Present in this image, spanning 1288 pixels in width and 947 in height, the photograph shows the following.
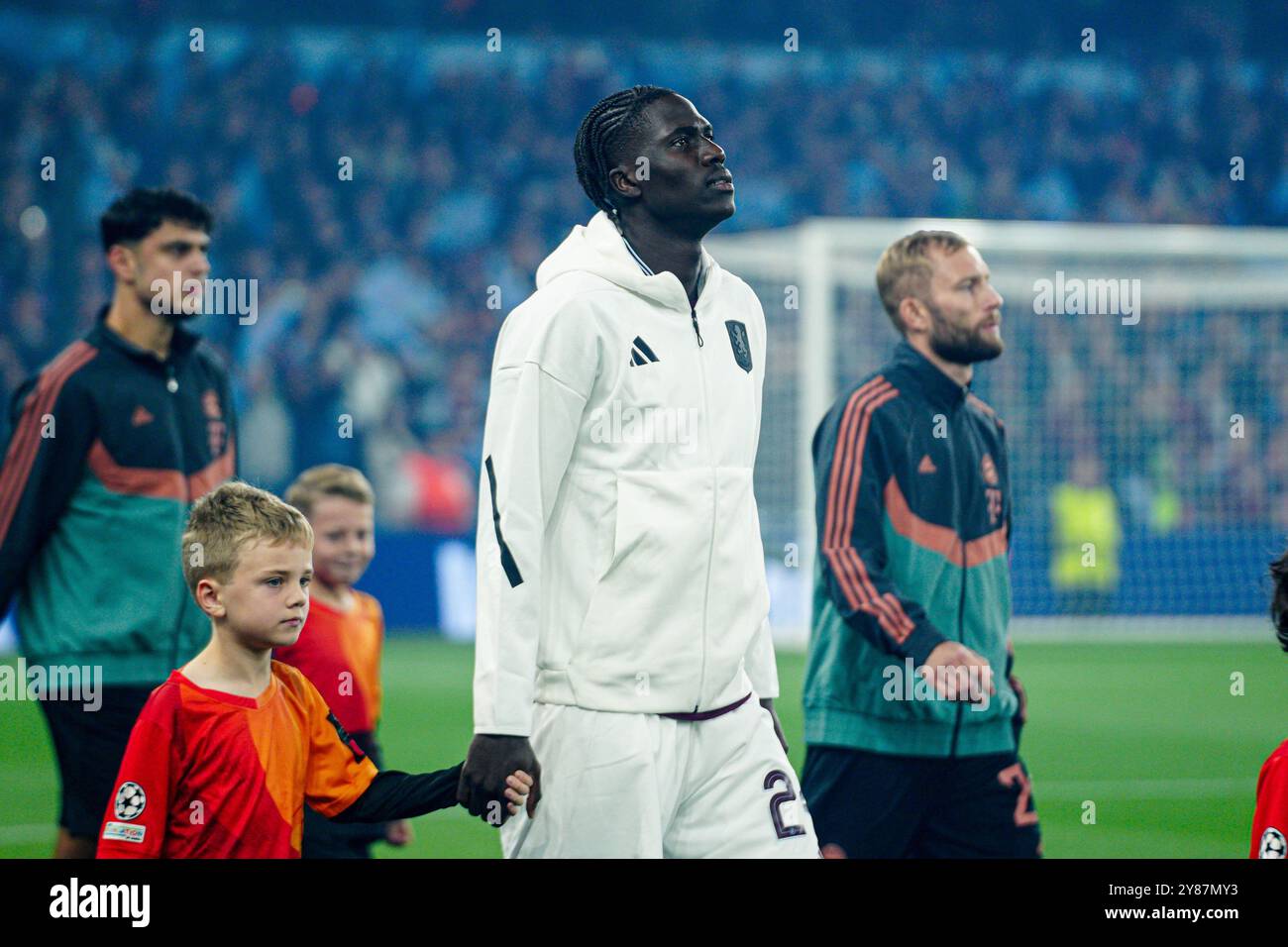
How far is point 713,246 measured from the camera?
15422 mm

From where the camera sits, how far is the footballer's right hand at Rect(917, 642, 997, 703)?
4.05 m

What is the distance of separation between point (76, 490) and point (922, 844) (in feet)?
8.05

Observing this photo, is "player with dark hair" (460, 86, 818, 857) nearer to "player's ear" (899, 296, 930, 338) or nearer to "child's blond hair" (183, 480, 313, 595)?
"child's blond hair" (183, 480, 313, 595)

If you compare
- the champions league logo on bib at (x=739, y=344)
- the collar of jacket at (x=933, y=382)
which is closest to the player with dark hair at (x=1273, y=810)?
the champions league logo on bib at (x=739, y=344)

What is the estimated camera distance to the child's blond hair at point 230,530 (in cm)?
343

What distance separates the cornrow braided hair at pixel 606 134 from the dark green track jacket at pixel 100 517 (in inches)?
73.9

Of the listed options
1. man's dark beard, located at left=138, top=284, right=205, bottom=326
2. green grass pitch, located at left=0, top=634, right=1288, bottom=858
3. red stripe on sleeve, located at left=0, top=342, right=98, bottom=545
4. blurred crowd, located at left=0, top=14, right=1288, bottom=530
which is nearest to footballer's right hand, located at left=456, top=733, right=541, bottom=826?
red stripe on sleeve, located at left=0, top=342, right=98, bottom=545

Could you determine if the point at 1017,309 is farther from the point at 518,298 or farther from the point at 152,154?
the point at 152,154

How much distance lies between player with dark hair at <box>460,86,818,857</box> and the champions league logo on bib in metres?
0.05

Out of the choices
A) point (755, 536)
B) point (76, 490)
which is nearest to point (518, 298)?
point (76, 490)

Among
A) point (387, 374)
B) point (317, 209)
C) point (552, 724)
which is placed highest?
point (317, 209)

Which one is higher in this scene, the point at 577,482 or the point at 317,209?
the point at 317,209

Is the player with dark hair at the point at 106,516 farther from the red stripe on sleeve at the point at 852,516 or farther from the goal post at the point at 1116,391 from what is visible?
the goal post at the point at 1116,391

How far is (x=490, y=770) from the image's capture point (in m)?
3.11
